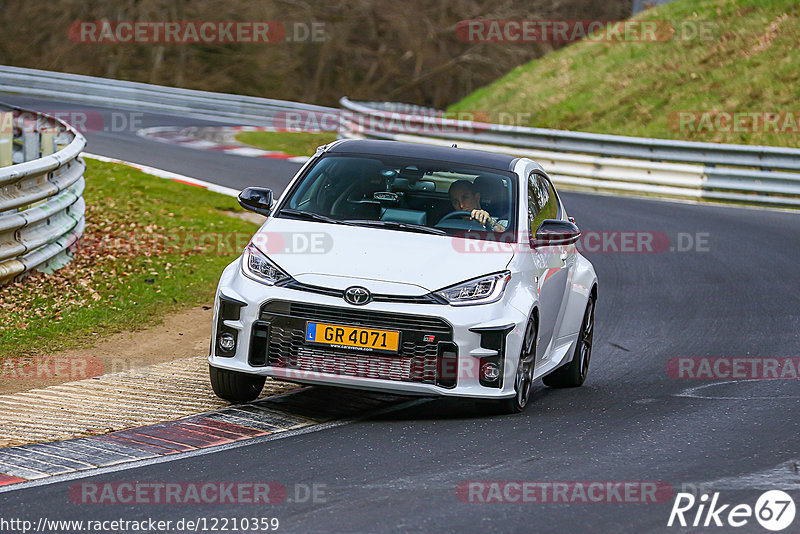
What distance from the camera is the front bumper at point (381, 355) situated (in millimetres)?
7168

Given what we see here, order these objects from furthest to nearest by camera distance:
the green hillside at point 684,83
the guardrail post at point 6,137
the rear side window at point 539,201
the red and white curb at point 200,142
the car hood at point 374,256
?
the green hillside at point 684,83 < the red and white curb at point 200,142 < the guardrail post at point 6,137 < the rear side window at point 539,201 < the car hood at point 374,256

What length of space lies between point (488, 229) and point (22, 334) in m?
4.00

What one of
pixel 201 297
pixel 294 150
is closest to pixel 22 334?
pixel 201 297

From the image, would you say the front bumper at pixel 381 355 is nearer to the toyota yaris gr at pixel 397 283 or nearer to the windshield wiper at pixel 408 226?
the toyota yaris gr at pixel 397 283

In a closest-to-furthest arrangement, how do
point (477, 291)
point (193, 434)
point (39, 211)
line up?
point (193, 434) → point (477, 291) → point (39, 211)

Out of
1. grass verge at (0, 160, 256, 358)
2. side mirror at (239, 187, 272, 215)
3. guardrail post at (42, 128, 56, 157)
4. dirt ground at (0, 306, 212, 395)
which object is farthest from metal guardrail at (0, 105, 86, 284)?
side mirror at (239, 187, 272, 215)

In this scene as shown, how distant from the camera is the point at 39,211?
11.3 meters

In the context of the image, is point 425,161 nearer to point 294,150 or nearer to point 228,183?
point 228,183

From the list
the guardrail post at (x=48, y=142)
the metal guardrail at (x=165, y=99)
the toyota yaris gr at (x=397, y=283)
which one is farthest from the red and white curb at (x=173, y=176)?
the metal guardrail at (x=165, y=99)

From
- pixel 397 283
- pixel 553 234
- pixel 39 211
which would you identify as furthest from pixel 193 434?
pixel 39 211

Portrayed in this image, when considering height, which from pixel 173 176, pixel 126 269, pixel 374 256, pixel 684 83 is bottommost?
pixel 126 269

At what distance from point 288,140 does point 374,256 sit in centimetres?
2135

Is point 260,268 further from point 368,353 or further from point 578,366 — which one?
point 578,366

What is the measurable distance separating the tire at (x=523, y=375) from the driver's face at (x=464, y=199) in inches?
35.2
